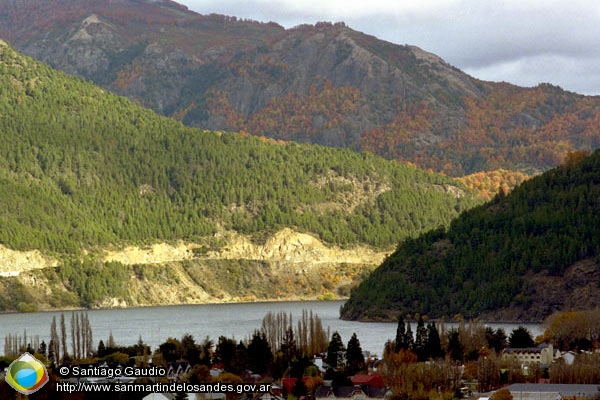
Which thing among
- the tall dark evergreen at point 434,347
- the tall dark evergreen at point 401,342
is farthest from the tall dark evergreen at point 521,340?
the tall dark evergreen at point 401,342

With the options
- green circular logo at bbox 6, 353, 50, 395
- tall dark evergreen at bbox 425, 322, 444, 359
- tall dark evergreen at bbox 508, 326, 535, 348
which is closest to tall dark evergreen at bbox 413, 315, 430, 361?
tall dark evergreen at bbox 425, 322, 444, 359

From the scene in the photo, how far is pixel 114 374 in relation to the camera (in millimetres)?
125625

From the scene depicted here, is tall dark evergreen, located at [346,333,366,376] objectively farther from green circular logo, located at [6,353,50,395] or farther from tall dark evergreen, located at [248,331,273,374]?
green circular logo, located at [6,353,50,395]

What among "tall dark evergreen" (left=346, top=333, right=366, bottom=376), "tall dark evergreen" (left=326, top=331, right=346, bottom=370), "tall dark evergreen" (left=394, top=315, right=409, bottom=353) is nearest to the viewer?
"tall dark evergreen" (left=346, top=333, right=366, bottom=376)

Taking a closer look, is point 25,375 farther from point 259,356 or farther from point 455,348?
point 455,348

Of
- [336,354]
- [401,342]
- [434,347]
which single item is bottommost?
[336,354]

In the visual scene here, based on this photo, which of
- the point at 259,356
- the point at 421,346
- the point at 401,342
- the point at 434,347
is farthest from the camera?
the point at 401,342

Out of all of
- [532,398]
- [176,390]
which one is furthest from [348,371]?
[176,390]

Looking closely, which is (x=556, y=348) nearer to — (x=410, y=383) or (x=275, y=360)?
(x=275, y=360)

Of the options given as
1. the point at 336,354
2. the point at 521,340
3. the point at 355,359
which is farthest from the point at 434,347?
the point at 521,340

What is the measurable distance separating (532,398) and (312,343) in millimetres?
60002

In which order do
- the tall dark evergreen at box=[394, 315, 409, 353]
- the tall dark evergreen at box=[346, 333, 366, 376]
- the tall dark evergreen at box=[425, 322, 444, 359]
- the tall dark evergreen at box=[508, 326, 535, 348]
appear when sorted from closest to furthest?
A: the tall dark evergreen at box=[346, 333, 366, 376], the tall dark evergreen at box=[425, 322, 444, 359], the tall dark evergreen at box=[394, 315, 409, 353], the tall dark evergreen at box=[508, 326, 535, 348]

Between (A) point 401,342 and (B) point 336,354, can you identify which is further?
(A) point 401,342

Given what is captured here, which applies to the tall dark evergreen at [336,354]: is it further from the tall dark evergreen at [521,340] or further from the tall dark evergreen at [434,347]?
the tall dark evergreen at [521,340]
